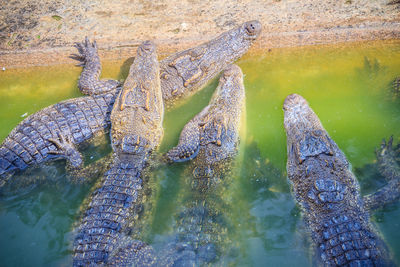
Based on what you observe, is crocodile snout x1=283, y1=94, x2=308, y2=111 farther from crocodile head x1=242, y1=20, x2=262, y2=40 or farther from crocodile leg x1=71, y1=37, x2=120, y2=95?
crocodile leg x1=71, y1=37, x2=120, y2=95

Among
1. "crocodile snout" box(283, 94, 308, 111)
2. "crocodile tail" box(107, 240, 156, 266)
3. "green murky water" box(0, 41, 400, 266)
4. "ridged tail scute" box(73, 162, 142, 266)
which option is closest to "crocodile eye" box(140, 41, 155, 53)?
"green murky water" box(0, 41, 400, 266)

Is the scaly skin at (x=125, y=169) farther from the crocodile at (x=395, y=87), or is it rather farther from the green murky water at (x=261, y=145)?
the crocodile at (x=395, y=87)

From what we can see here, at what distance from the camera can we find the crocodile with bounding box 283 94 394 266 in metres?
2.40

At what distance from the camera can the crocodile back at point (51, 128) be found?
319 centimetres

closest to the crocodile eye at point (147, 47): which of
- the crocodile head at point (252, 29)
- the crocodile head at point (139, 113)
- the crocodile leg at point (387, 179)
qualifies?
the crocodile head at point (139, 113)

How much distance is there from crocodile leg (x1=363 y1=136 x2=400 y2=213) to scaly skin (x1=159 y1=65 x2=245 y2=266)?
147 centimetres

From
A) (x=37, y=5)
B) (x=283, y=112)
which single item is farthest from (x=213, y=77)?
(x=37, y=5)

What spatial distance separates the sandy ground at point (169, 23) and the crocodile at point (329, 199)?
189 centimetres

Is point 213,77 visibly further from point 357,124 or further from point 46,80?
point 46,80

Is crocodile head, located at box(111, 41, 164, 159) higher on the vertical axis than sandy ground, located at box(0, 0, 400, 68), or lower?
lower

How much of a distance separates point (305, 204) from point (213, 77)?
A: 2448 mm

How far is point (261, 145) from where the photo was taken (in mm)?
3512

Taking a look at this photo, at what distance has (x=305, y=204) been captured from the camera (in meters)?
2.88

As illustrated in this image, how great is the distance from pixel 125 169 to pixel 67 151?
0.88 meters
